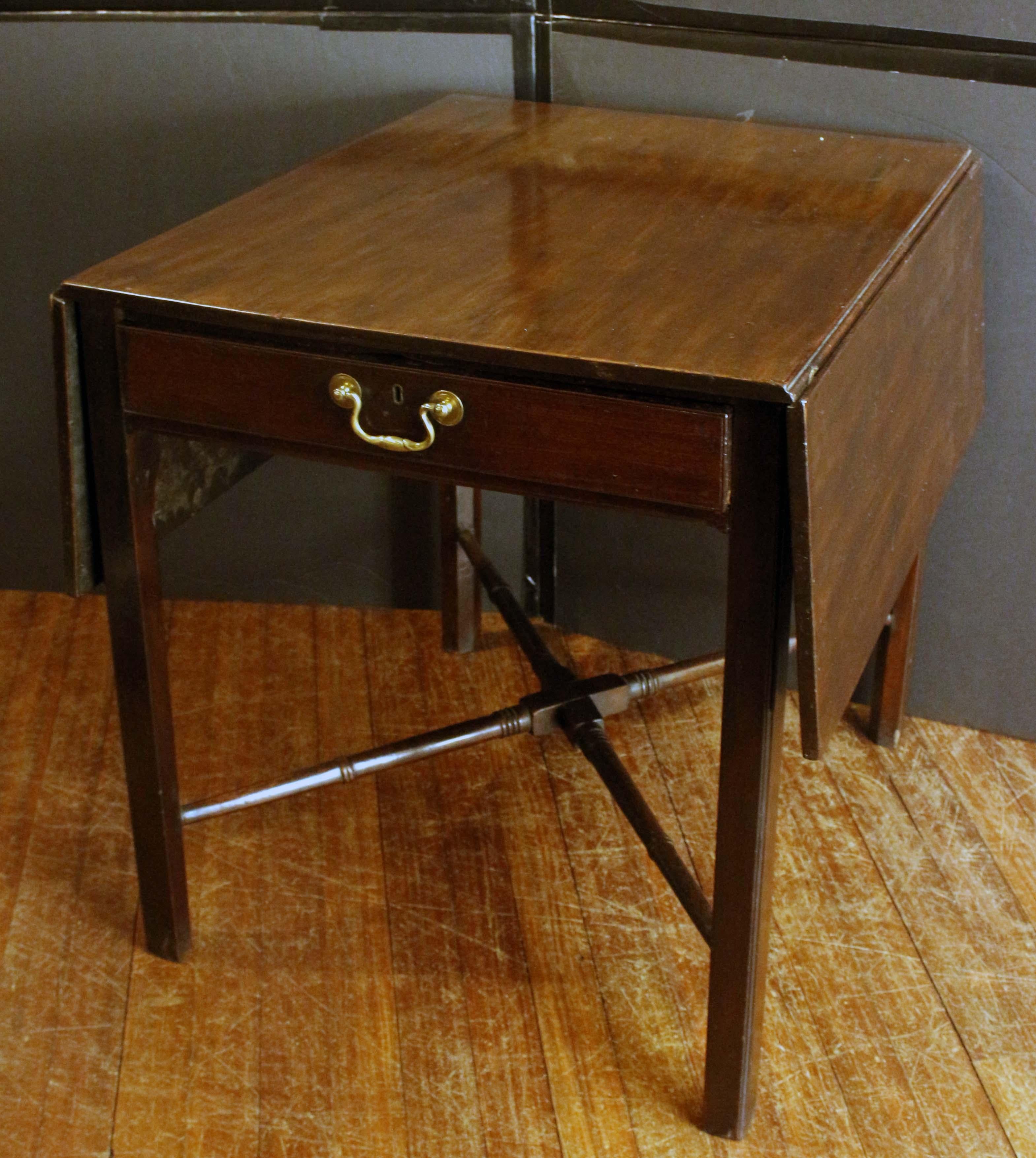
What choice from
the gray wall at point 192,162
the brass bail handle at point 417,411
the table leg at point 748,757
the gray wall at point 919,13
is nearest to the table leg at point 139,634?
the brass bail handle at point 417,411

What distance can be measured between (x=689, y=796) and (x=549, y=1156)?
0.56 metres

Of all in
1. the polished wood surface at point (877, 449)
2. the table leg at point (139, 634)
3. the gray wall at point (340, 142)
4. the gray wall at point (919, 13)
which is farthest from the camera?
the gray wall at point (340, 142)

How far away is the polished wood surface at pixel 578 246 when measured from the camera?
1.08m

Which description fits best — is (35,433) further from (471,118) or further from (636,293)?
(636,293)

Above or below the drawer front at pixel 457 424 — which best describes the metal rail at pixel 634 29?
above

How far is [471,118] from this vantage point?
163 cm

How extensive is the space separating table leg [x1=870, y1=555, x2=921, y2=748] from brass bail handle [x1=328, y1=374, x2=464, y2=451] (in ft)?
2.64

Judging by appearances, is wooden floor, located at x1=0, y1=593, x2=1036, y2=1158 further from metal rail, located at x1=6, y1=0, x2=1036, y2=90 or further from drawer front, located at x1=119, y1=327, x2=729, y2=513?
metal rail, located at x1=6, y1=0, x2=1036, y2=90

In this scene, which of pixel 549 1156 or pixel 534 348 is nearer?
pixel 534 348

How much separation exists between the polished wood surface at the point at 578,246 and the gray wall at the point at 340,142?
86 mm

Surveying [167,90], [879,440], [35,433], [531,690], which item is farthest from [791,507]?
[35,433]

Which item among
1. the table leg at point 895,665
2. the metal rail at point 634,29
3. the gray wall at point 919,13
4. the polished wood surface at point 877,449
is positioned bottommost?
the table leg at point 895,665

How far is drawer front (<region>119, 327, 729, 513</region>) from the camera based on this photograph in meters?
1.07

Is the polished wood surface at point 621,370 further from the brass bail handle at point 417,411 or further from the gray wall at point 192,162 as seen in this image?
the gray wall at point 192,162
